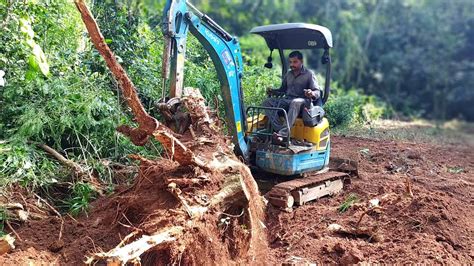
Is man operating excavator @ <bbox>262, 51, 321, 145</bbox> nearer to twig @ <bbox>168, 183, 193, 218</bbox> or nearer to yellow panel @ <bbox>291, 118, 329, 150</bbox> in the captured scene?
yellow panel @ <bbox>291, 118, 329, 150</bbox>

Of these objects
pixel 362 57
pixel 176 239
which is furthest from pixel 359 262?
pixel 362 57

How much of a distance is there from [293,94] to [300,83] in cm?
19

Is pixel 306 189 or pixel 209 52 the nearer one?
pixel 209 52

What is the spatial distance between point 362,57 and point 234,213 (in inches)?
877

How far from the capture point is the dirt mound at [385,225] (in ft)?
17.3

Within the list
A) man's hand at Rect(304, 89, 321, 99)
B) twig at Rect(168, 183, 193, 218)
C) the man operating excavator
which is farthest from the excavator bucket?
twig at Rect(168, 183, 193, 218)

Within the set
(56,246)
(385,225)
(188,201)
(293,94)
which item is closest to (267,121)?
(293,94)

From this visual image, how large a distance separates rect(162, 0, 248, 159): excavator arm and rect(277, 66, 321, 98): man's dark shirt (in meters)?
0.81

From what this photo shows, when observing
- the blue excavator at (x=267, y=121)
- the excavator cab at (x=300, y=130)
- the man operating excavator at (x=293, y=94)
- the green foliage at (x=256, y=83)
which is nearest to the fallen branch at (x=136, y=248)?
the blue excavator at (x=267, y=121)

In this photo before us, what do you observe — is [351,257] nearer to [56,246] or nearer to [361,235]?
[361,235]

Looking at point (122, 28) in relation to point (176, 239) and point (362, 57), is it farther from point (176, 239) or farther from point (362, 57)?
point (362, 57)

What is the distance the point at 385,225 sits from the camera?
5996 mm

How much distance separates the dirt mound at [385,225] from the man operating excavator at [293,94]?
1.14 meters

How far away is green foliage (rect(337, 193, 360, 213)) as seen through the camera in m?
6.61
